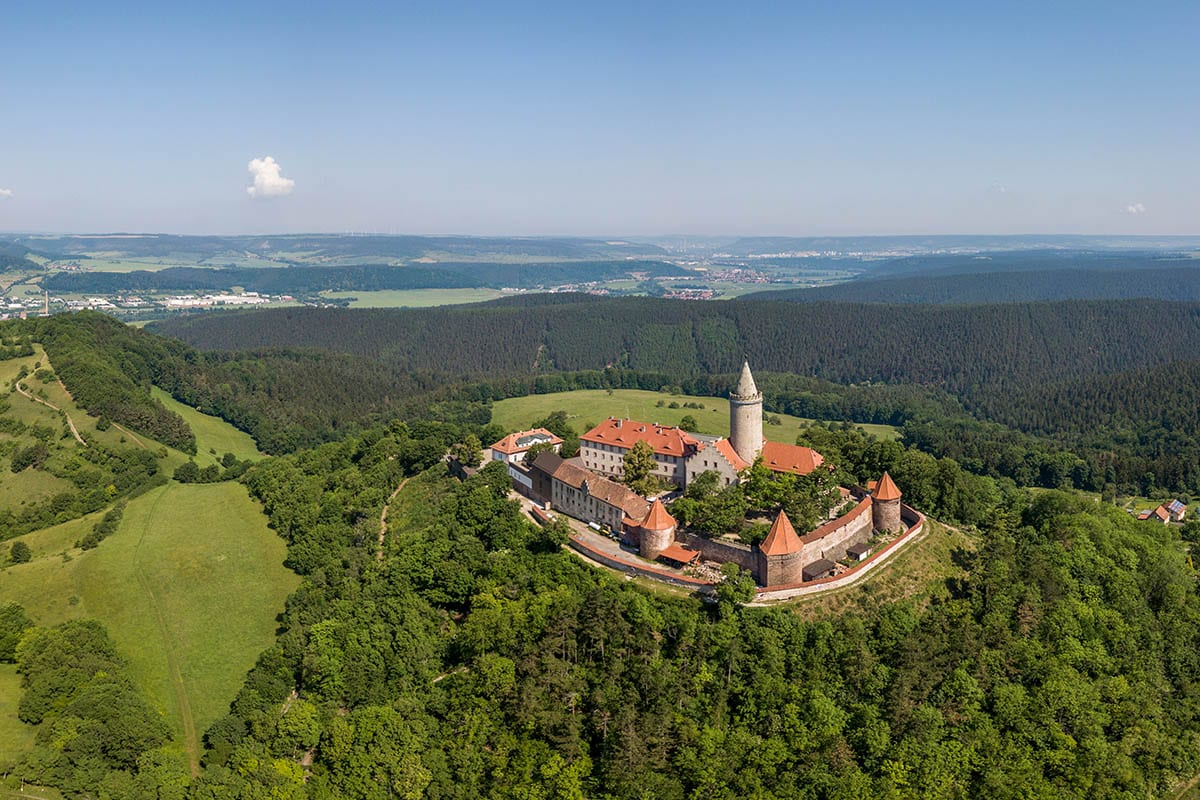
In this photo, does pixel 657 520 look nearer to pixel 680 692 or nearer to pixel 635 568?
pixel 635 568

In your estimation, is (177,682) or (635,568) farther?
(177,682)

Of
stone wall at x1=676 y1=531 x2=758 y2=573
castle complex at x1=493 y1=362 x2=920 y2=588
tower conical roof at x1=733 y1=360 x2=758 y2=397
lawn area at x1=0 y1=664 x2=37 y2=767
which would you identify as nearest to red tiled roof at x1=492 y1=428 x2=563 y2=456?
castle complex at x1=493 y1=362 x2=920 y2=588

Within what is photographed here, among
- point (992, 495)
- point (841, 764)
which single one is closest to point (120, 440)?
point (841, 764)

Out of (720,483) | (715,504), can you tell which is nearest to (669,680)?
(715,504)

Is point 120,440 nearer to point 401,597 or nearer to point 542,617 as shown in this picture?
point 401,597

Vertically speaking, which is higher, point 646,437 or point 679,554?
point 646,437

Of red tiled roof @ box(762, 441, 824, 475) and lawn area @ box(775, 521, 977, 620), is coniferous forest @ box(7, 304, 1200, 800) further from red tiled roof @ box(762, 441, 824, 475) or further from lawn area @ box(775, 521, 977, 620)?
red tiled roof @ box(762, 441, 824, 475)
